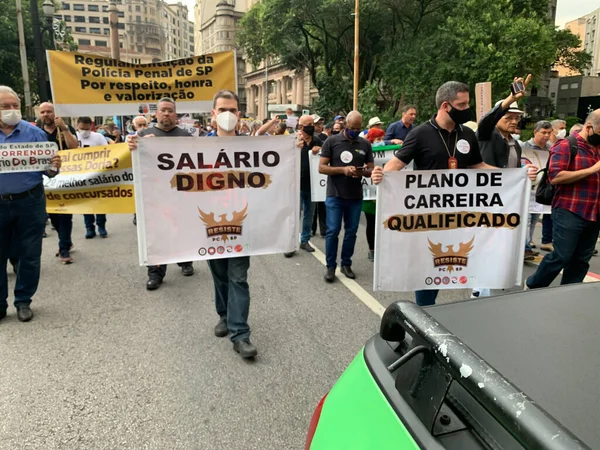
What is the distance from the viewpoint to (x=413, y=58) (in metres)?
27.4

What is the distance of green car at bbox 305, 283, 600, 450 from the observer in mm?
979

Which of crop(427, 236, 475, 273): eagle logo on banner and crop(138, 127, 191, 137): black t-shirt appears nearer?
crop(427, 236, 475, 273): eagle logo on banner

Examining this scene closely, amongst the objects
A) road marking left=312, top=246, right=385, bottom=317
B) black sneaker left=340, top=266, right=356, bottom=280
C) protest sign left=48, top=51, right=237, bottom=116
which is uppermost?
protest sign left=48, top=51, right=237, bottom=116

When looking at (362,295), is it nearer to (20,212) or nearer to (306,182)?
(306,182)

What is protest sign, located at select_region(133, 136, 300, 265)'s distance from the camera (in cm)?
368

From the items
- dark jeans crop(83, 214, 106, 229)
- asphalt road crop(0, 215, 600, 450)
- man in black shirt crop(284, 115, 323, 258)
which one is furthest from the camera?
dark jeans crop(83, 214, 106, 229)

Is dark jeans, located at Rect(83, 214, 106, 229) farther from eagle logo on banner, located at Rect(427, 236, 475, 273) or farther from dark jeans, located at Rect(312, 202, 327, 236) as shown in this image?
eagle logo on banner, located at Rect(427, 236, 475, 273)

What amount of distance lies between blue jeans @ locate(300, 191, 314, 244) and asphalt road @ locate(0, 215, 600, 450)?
1418 millimetres

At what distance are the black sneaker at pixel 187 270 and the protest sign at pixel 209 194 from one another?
213 cm

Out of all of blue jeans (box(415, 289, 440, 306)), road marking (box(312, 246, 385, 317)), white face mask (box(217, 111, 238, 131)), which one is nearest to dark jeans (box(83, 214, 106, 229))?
road marking (box(312, 246, 385, 317))

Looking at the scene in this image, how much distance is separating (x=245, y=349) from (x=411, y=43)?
2852 centimetres

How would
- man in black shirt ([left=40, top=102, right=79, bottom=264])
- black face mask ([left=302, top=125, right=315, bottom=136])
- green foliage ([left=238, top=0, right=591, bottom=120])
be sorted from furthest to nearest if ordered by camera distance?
green foliage ([left=238, top=0, right=591, bottom=120]), black face mask ([left=302, top=125, right=315, bottom=136]), man in black shirt ([left=40, top=102, right=79, bottom=264])

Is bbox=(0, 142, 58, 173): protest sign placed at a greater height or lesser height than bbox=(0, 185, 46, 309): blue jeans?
greater

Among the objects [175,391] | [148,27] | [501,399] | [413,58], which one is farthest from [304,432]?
[148,27]
